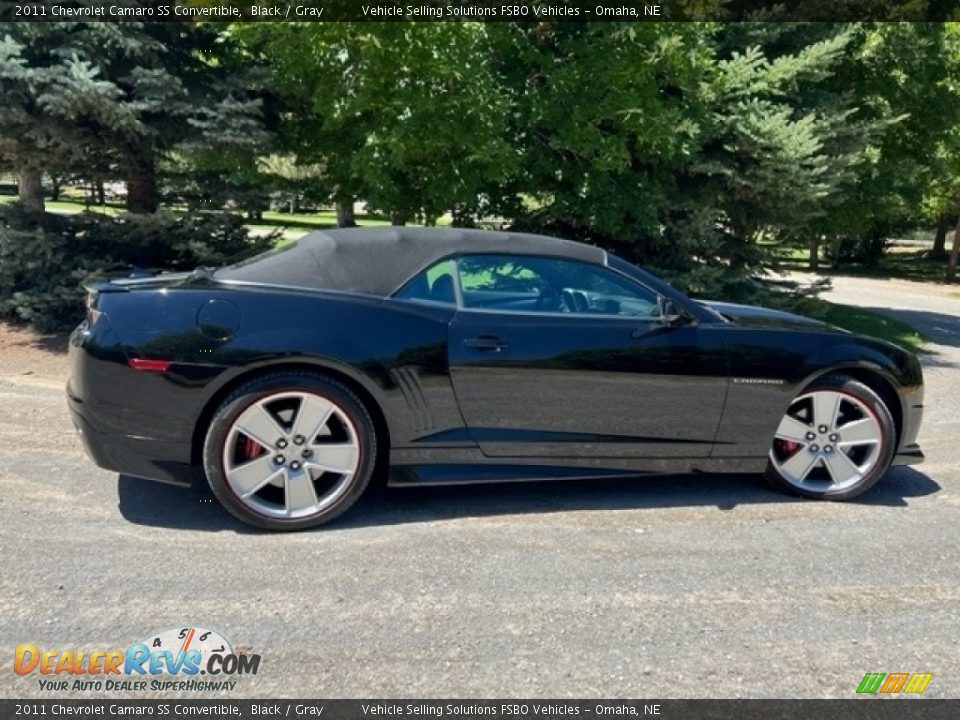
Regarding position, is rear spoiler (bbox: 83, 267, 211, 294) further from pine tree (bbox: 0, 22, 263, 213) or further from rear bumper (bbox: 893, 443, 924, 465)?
rear bumper (bbox: 893, 443, 924, 465)

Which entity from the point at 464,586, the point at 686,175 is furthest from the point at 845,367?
the point at 686,175

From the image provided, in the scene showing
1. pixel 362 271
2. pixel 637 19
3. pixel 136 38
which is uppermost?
pixel 637 19

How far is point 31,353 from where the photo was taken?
7.20 m

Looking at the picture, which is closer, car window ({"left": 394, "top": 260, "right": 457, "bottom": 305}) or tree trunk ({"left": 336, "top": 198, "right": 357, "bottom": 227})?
car window ({"left": 394, "top": 260, "right": 457, "bottom": 305})

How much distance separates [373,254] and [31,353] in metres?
5.01

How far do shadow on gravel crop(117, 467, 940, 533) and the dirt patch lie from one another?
3.19 meters

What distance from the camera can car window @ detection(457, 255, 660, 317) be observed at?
404cm

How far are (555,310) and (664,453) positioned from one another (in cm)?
98

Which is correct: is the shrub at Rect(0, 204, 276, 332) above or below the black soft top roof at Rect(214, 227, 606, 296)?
below

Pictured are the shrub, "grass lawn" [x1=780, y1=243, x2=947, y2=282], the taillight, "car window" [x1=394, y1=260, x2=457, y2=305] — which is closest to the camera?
the taillight

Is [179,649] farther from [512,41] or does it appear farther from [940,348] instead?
[940,348]

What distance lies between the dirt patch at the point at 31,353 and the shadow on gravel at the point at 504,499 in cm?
319

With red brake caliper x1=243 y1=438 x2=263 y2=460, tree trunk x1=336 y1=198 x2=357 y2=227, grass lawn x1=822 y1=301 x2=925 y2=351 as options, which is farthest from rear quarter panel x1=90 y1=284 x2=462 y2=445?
grass lawn x1=822 y1=301 x2=925 y2=351

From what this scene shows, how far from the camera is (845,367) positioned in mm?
4215
